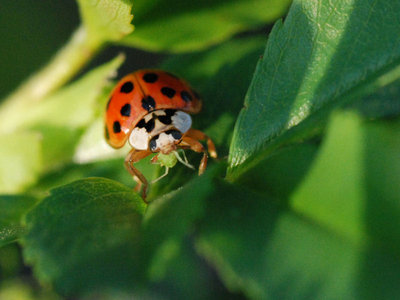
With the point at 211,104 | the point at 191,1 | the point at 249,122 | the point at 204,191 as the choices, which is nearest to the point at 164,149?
the point at 211,104

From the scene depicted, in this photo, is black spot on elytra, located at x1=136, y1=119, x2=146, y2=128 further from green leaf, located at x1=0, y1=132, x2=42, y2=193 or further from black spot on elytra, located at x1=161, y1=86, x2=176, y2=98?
green leaf, located at x1=0, y1=132, x2=42, y2=193

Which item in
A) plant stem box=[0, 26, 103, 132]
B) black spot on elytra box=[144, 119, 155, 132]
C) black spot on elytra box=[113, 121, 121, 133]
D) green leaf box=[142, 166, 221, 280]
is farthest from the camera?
plant stem box=[0, 26, 103, 132]

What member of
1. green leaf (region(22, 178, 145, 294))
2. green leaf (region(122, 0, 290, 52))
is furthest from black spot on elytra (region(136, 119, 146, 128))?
green leaf (region(22, 178, 145, 294))

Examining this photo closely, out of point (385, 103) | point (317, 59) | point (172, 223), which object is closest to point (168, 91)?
point (317, 59)

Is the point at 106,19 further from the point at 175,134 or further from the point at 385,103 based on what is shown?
the point at 385,103

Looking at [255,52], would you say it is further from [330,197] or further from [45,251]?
[45,251]
